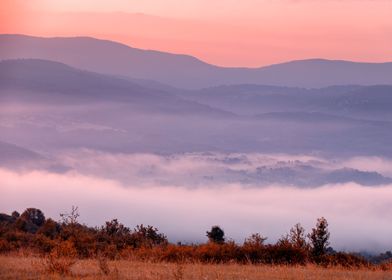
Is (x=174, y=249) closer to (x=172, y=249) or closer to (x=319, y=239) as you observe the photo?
(x=172, y=249)

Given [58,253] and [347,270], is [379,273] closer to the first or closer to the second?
[347,270]

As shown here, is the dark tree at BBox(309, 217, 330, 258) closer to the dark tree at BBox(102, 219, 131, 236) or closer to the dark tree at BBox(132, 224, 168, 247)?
the dark tree at BBox(132, 224, 168, 247)

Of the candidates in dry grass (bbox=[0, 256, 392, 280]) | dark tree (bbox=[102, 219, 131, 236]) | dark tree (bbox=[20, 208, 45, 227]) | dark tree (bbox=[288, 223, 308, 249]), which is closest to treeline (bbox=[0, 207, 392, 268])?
dark tree (bbox=[288, 223, 308, 249])

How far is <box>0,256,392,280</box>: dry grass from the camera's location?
Answer: 982 inches

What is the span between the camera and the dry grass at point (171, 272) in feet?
81.9

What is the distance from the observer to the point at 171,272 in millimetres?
25812

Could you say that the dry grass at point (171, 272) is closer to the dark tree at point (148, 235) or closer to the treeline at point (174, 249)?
the treeline at point (174, 249)

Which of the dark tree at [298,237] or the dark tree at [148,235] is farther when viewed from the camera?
the dark tree at [148,235]

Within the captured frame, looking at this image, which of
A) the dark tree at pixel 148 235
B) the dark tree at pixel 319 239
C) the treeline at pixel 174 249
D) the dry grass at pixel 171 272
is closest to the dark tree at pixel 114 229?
the dark tree at pixel 148 235

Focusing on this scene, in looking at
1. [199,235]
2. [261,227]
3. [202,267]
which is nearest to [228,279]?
[202,267]

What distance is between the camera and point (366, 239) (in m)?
162

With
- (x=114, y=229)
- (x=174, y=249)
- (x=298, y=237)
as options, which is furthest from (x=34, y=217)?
(x=174, y=249)

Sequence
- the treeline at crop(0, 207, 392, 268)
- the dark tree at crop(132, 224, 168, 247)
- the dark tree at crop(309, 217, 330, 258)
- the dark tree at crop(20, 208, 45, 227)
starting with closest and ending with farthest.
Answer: the treeline at crop(0, 207, 392, 268)
the dark tree at crop(132, 224, 168, 247)
the dark tree at crop(309, 217, 330, 258)
the dark tree at crop(20, 208, 45, 227)

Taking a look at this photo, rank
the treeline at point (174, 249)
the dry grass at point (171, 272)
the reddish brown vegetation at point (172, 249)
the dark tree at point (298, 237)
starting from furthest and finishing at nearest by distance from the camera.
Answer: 1. the dark tree at point (298, 237)
2. the treeline at point (174, 249)
3. the reddish brown vegetation at point (172, 249)
4. the dry grass at point (171, 272)
